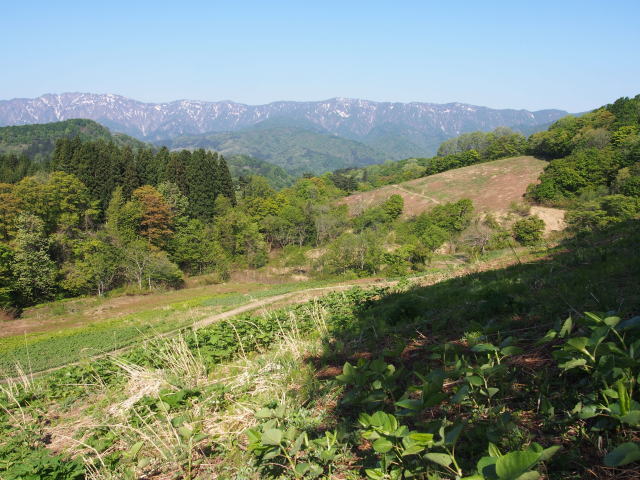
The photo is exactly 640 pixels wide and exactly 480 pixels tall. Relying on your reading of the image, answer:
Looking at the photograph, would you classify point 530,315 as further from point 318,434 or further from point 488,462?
point 488,462

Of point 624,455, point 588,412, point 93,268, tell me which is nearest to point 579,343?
point 588,412

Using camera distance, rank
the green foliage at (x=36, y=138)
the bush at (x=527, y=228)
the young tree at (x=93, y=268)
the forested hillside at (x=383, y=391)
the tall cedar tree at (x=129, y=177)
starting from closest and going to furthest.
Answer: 1. the forested hillside at (x=383, y=391)
2. the young tree at (x=93, y=268)
3. the bush at (x=527, y=228)
4. the tall cedar tree at (x=129, y=177)
5. the green foliage at (x=36, y=138)

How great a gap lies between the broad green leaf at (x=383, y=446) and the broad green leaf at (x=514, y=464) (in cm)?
69

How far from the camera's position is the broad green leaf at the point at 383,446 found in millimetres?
2074

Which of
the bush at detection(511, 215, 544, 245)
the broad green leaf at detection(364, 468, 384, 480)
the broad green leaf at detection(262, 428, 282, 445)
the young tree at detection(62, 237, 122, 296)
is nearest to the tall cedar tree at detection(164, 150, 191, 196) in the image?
the young tree at detection(62, 237, 122, 296)

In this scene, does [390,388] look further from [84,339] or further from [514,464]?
[84,339]

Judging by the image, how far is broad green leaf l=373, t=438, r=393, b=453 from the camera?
2074 millimetres

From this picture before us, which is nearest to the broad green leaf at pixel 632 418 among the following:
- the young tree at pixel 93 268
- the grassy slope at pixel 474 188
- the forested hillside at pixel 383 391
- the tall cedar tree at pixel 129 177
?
the forested hillside at pixel 383 391

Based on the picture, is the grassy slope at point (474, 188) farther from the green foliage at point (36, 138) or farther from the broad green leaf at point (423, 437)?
the green foliage at point (36, 138)

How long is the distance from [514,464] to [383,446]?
79 centimetres

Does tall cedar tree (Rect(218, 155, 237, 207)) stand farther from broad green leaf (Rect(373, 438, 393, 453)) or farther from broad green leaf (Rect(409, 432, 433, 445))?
broad green leaf (Rect(409, 432, 433, 445))

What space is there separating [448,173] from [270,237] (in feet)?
162

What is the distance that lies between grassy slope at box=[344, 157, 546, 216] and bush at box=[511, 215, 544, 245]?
10.2 meters

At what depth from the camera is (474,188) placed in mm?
80062
